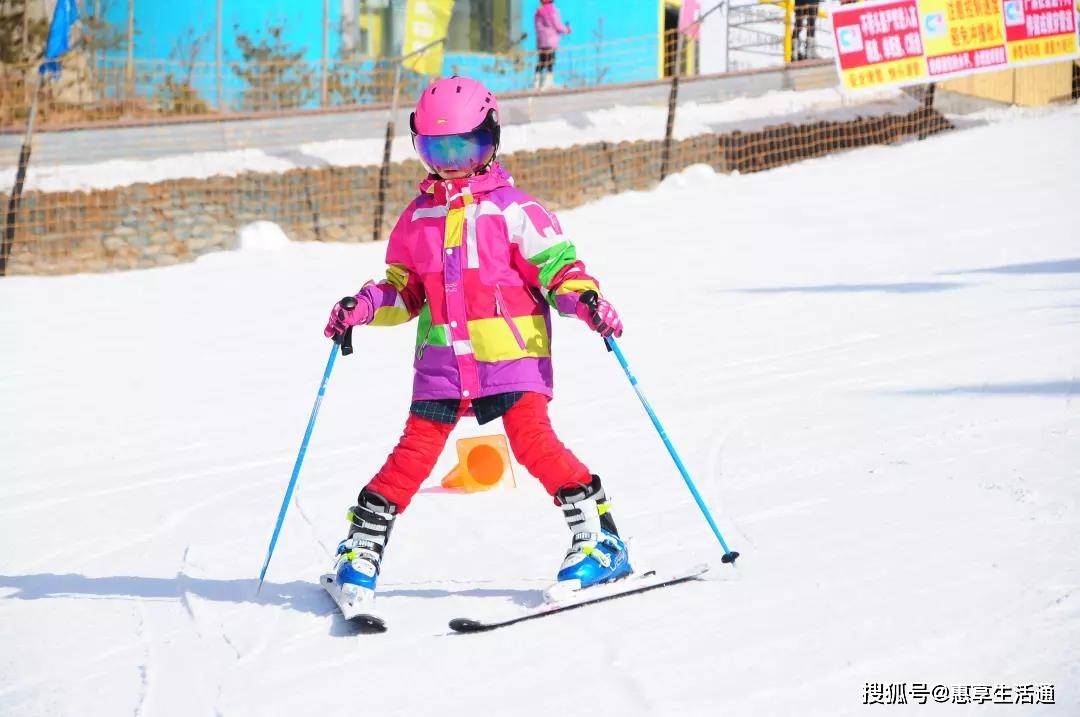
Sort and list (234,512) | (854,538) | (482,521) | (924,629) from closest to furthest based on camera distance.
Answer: (924,629) < (854,538) < (482,521) < (234,512)

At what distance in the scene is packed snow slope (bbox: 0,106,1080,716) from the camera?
11.6 ft

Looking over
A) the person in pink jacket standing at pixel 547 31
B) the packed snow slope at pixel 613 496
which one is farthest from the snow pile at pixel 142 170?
the person in pink jacket standing at pixel 547 31

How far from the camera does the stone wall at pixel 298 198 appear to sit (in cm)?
1308

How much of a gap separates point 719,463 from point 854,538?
1357mm

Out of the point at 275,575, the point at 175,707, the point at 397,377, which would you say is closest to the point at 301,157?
the point at 397,377

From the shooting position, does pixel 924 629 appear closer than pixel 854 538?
Yes

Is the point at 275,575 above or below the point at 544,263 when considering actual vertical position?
below

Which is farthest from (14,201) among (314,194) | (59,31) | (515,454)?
(515,454)

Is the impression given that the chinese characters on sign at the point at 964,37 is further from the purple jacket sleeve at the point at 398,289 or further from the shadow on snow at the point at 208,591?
the shadow on snow at the point at 208,591

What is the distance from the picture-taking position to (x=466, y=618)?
3.90 meters

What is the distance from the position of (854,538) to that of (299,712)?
2014 millimetres

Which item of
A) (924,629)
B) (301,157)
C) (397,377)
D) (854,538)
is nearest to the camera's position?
(924,629)

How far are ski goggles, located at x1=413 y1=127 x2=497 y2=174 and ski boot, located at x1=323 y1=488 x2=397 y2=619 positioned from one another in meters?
1.02

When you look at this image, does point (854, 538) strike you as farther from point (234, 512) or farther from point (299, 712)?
point (234, 512)
